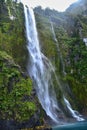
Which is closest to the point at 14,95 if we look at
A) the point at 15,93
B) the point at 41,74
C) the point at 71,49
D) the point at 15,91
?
the point at 15,93

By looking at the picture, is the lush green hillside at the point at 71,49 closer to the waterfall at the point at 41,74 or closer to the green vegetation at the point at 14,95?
the waterfall at the point at 41,74

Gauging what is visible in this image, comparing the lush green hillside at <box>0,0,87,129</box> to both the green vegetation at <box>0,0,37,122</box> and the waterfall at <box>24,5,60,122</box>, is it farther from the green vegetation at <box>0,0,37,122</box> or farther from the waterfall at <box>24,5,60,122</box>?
the waterfall at <box>24,5,60,122</box>

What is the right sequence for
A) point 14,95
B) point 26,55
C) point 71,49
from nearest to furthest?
point 14,95 < point 26,55 < point 71,49

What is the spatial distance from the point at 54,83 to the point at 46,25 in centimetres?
1445

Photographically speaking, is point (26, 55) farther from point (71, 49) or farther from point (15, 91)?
point (71, 49)

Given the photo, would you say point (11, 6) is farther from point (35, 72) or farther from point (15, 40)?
point (35, 72)

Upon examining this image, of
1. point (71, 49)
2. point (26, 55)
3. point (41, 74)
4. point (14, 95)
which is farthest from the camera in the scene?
point (71, 49)

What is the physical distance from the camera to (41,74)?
46500mm

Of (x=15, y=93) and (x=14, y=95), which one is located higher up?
(x=15, y=93)

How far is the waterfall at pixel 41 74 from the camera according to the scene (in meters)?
44.1

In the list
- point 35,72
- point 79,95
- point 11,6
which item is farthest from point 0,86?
point 11,6

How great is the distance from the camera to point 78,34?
195 ft

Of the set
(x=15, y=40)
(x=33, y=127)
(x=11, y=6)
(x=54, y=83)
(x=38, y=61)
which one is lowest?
(x=33, y=127)

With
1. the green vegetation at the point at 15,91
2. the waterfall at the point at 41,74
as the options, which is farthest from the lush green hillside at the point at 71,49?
the green vegetation at the point at 15,91
